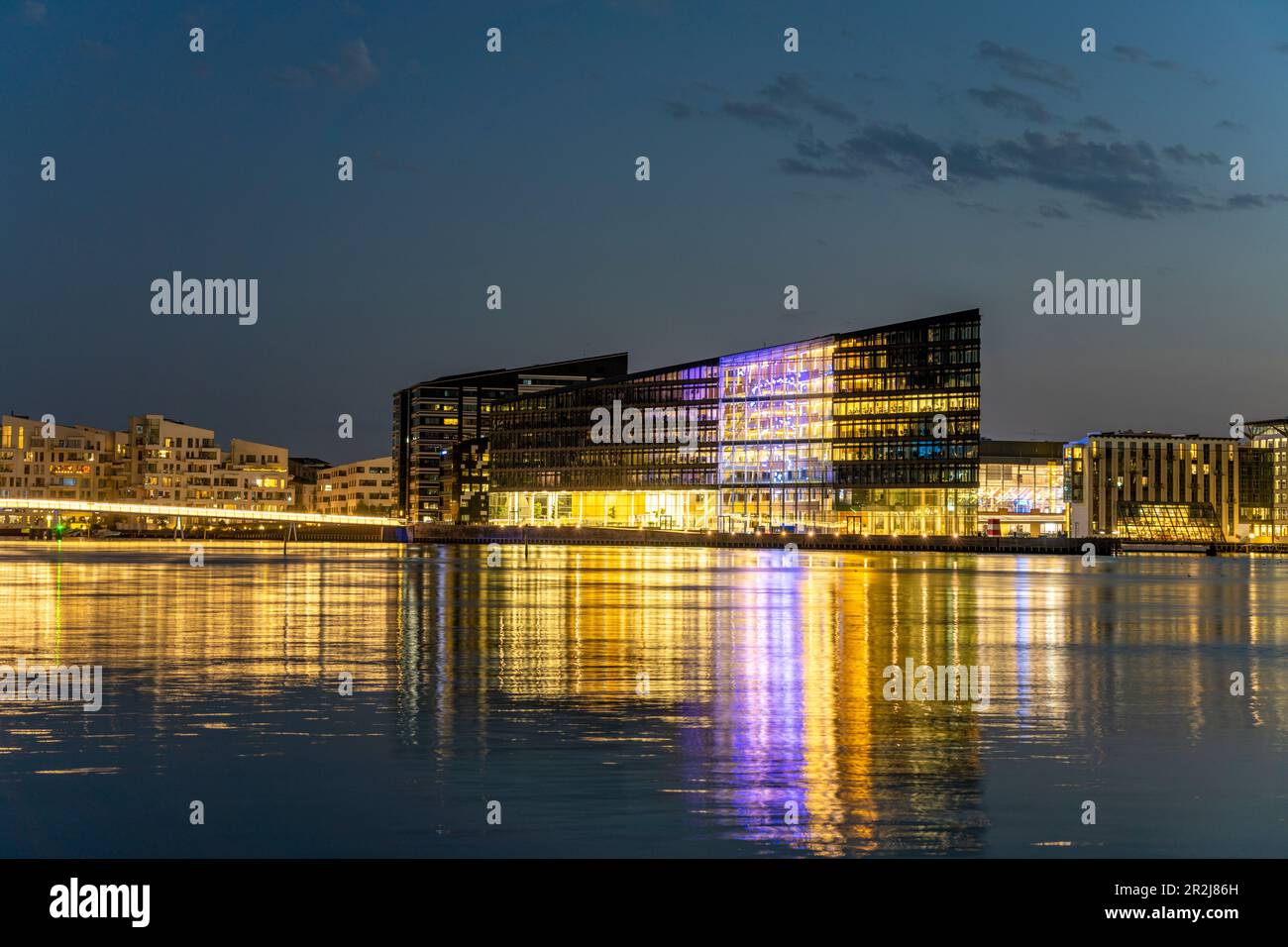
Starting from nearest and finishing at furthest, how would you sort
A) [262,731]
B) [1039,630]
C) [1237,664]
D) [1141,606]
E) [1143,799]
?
[1143,799] < [262,731] < [1237,664] < [1039,630] < [1141,606]

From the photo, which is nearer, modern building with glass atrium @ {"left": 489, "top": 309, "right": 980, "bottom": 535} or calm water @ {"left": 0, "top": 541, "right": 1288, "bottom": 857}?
calm water @ {"left": 0, "top": 541, "right": 1288, "bottom": 857}

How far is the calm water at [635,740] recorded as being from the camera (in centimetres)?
1334

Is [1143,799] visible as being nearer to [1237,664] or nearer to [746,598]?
[1237,664]

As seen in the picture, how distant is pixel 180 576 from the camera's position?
72.9 m

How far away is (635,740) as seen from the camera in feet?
60.5

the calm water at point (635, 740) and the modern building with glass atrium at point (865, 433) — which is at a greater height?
the modern building with glass atrium at point (865, 433)

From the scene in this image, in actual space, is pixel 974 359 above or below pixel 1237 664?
above

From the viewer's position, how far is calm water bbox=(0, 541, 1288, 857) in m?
13.3

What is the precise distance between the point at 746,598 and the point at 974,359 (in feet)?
443

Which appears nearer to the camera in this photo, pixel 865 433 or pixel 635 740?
pixel 635 740

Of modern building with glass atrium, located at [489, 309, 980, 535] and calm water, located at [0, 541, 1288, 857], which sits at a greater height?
modern building with glass atrium, located at [489, 309, 980, 535]

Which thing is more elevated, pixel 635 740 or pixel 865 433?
pixel 865 433

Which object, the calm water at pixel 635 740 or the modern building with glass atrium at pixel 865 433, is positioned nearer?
the calm water at pixel 635 740
